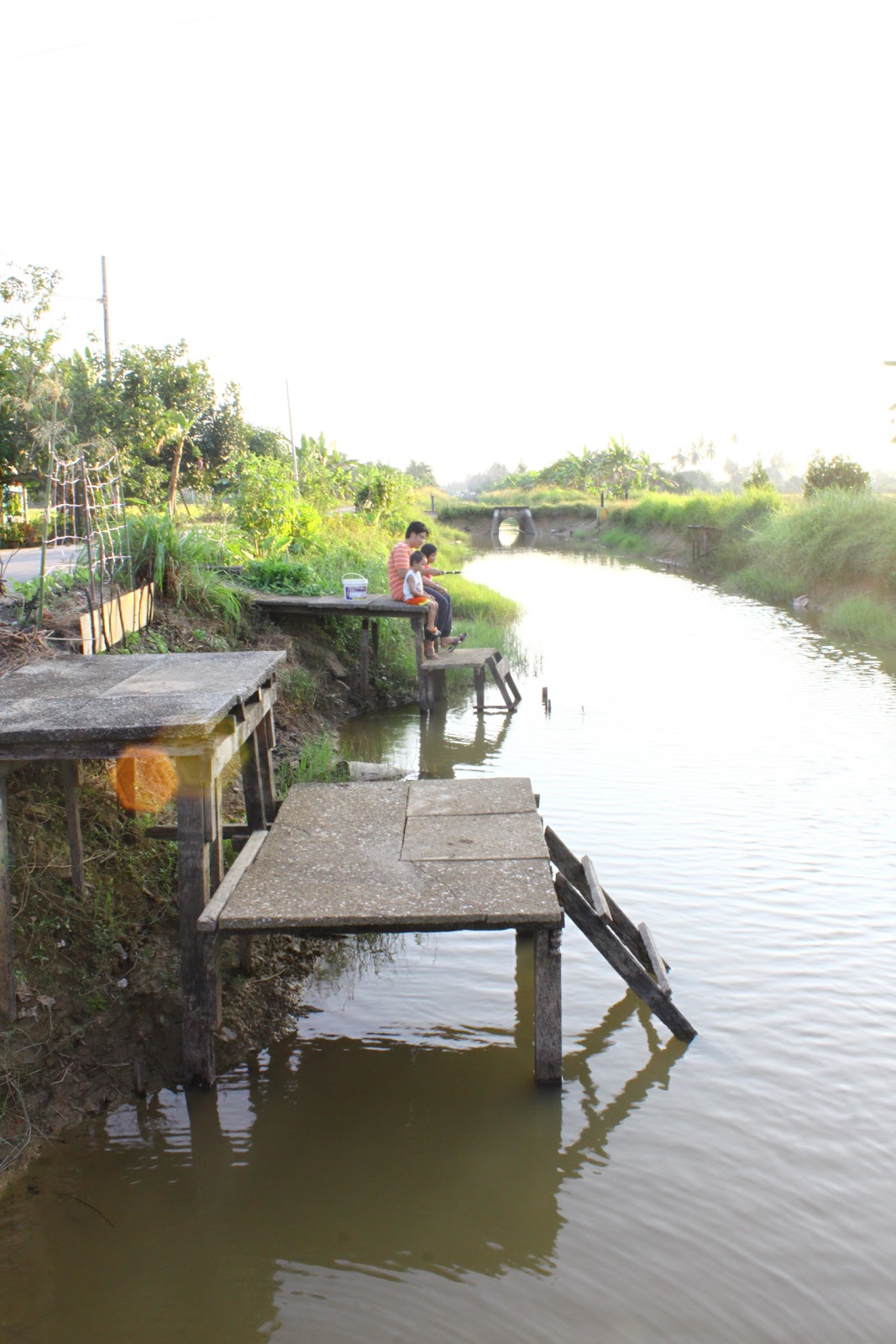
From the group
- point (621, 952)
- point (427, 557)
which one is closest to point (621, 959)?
point (621, 952)

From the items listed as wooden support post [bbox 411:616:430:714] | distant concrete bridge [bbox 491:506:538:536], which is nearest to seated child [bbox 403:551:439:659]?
wooden support post [bbox 411:616:430:714]

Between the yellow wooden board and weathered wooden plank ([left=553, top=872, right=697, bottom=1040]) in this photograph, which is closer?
weathered wooden plank ([left=553, top=872, right=697, bottom=1040])

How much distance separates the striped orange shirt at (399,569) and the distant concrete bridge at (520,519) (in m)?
34.5

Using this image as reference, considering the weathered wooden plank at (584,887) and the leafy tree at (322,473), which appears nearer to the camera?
the weathered wooden plank at (584,887)

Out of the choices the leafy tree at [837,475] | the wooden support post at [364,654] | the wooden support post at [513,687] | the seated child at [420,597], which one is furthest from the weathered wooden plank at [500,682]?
the leafy tree at [837,475]

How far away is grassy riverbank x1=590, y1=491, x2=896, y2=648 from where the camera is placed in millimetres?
17656

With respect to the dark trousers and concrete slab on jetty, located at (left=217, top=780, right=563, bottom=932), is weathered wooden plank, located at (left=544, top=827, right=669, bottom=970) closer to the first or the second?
concrete slab on jetty, located at (left=217, top=780, right=563, bottom=932)

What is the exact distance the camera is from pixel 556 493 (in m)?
54.5

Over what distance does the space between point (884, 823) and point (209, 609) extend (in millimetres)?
6043

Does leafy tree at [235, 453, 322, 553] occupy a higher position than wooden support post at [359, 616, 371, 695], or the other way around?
leafy tree at [235, 453, 322, 553]

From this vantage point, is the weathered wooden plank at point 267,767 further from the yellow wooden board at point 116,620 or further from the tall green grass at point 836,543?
the tall green grass at point 836,543

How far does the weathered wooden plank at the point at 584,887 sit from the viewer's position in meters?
5.23

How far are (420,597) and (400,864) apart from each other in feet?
22.6

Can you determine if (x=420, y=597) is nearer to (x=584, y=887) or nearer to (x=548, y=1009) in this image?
(x=584, y=887)
